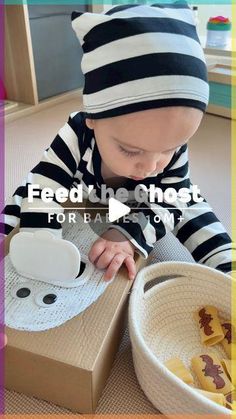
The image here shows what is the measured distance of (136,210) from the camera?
2.32ft

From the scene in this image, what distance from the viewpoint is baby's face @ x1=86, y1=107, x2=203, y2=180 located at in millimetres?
476

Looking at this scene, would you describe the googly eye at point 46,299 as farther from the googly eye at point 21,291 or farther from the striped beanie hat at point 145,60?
the striped beanie hat at point 145,60

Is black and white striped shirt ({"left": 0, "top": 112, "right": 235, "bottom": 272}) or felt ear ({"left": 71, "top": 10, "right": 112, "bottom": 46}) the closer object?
felt ear ({"left": 71, "top": 10, "right": 112, "bottom": 46})

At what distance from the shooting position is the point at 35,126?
1350 mm

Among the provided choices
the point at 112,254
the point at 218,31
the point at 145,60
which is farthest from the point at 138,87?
the point at 218,31

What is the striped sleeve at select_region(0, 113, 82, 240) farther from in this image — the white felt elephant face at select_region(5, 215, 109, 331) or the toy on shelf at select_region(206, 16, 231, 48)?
the toy on shelf at select_region(206, 16, 231, 48)

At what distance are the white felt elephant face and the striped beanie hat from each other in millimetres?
234

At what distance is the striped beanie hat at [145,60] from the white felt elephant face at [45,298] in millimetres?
234

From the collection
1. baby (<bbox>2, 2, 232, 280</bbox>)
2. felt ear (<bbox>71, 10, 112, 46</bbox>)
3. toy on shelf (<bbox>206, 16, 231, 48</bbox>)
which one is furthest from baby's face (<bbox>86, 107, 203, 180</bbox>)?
toy on shelf (<bbox>206, 16, 231, 48</bbox>)

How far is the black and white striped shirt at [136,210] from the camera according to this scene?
657mm

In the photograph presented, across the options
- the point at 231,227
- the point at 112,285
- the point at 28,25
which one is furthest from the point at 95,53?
the point at 28,25

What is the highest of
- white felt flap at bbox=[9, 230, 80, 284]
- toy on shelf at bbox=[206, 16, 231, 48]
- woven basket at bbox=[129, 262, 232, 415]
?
toy on shelf at bbox=[206, 16, 231, 48]

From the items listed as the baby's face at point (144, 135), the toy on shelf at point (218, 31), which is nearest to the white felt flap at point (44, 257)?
the baby's face at point (144, 135)

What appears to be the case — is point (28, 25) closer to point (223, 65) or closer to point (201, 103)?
point (223, 65)
